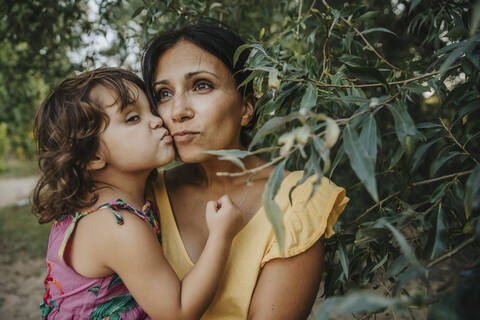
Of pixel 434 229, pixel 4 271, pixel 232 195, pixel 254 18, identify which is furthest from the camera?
pixel 4 271

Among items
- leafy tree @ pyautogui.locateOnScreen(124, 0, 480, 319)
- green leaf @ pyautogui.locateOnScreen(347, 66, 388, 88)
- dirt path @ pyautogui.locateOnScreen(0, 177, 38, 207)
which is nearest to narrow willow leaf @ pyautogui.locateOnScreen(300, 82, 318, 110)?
leafy tree @ pyautogui.locateOnScreen(124, 0, 480, 319)

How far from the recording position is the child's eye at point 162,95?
1.80 meters

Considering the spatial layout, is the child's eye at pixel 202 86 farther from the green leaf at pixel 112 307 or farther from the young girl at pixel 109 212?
the green leaf at pixel 112 307

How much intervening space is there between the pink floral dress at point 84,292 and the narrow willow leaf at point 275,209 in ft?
2.93

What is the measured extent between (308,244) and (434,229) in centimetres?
48

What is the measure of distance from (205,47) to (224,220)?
35.2 inches

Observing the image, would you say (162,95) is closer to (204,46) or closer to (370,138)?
(204,46)

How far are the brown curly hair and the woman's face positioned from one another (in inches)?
6.3

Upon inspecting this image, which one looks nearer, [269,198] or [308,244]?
[269,198]

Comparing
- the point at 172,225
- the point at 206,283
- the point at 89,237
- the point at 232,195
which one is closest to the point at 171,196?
the point at 172,225

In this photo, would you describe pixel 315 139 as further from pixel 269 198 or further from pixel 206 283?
pixel 206 283

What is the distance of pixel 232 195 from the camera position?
Answer: 1908 millimetres

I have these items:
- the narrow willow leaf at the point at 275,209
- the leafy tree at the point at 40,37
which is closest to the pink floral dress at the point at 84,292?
the narrow willow leaf at the point at 275,209

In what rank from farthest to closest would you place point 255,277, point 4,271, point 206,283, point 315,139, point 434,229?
point 4,271 → point 255,277 → point 206,283 → point 434,229 → point 315,139
